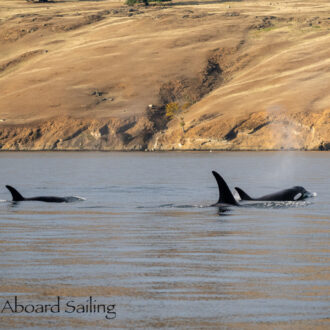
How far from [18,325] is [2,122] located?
157 metres

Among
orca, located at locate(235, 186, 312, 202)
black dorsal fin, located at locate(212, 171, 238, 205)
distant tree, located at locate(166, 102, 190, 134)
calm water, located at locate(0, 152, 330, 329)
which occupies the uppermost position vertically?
calm water, located at locate(0, 152, 330, 329)

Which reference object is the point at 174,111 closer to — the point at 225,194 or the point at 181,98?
the point at 181,98

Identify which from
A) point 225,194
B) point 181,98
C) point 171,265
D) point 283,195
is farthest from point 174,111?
point 171,265

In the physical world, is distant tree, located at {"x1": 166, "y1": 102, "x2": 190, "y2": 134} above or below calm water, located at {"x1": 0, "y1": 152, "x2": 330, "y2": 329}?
below

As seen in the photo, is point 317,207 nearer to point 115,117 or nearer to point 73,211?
point 73,211

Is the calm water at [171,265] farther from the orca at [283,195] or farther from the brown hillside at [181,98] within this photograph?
the brown hillside at [181,98]

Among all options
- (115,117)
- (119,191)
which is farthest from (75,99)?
(119,191)

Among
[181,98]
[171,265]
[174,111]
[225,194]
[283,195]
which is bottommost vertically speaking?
[174,111]

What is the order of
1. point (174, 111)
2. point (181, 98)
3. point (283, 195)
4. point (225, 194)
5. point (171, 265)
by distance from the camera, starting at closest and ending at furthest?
1. point (171, 265)
2. point (225, 194)
3. point (283, 195)
4. point (174, 111)
5. point (181, 98)

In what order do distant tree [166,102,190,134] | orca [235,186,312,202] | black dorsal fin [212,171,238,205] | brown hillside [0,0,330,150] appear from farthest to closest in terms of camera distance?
1. distant tree [166,102,190,134]
2. brown hillside [0,0,330,150]
3. orca [235,186,312,202]
4. black dorsal fin [212,171,238,205]

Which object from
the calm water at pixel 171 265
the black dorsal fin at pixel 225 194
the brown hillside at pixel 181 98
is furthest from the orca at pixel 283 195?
the brown hillside at pixel 181 98

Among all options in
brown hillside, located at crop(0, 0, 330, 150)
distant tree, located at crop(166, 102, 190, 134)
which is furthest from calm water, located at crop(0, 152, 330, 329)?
distant tree, located at crop(166, 102, 190, 134)

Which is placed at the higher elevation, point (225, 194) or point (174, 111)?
point (225, 194)

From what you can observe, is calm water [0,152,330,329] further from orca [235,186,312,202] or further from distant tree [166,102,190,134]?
distant tree [166,102,190,134]
